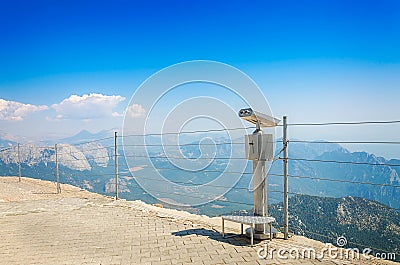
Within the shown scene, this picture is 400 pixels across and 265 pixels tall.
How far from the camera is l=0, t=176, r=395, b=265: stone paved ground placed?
403cm

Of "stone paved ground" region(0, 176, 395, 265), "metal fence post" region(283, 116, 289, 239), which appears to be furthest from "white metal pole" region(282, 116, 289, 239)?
"stone paved ground" region(0, 176, 395, 265)

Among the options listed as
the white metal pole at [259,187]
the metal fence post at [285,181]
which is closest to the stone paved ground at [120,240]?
the metal fence post at [285,181]

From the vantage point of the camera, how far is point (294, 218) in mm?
5348

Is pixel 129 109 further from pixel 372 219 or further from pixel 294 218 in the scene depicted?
pixel 372 219

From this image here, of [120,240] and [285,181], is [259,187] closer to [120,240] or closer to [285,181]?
[285,181]

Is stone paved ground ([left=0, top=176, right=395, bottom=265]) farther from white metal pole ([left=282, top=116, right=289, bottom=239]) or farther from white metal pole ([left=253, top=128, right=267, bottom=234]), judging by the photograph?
white metal pole ([left=253, top=128, right=267, bottom=234])

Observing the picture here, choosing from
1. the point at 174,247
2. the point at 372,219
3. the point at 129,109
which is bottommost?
the point at 372,219

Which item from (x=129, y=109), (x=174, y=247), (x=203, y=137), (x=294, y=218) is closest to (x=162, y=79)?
(x=129, y=109)

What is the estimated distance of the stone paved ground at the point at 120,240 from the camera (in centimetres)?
403

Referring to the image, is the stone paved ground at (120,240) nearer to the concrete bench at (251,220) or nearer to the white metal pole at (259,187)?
the concrete bench at (251,220)

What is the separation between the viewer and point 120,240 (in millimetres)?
4832

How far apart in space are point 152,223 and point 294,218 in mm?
2638

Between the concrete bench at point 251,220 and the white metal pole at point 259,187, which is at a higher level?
the white metal pole at point 259,187

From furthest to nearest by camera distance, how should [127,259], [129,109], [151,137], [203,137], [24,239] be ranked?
[151,137], [203,137], [129,109], [24,239], [127,259]
